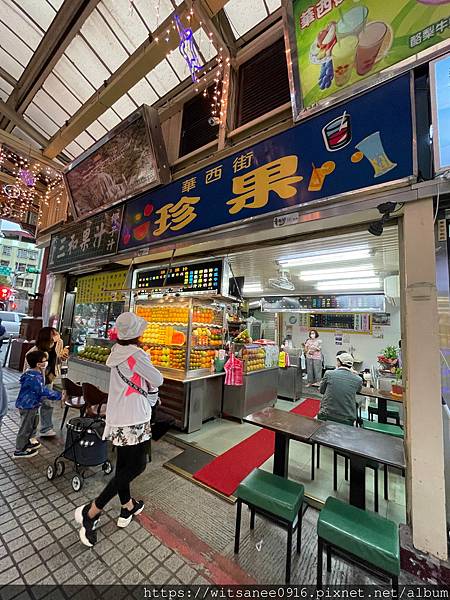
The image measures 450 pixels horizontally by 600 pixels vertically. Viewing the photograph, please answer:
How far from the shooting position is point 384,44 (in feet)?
7.72

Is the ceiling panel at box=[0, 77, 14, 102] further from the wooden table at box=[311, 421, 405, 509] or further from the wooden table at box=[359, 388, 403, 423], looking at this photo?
the wooden table at box=[359, 388, 403, 423]

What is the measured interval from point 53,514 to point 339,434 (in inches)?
118

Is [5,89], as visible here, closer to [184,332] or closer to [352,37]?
[184,332]

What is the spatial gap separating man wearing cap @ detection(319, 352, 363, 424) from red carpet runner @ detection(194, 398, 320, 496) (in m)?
1.14

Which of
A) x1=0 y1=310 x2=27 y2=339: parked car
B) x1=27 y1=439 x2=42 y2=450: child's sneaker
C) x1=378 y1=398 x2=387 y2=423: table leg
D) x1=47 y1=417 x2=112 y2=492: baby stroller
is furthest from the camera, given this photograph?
x1=0 y1=310 x2=27 y2=339: parked car

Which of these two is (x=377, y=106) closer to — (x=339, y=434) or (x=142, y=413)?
(x=339, y=434)

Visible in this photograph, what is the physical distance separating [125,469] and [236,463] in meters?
1.91

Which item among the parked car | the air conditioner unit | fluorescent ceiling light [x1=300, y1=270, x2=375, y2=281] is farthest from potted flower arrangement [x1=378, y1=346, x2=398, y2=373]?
the parked car

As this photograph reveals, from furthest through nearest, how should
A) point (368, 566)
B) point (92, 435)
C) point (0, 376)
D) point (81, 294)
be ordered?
point (81, 294), point (92, 435), point (0, 376), point (368, 566)

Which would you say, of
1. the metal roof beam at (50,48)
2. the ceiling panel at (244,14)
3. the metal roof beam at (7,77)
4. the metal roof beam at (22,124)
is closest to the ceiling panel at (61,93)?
the metal roof beam at (50,48)

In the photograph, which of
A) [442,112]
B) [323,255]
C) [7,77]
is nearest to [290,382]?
[323,255]

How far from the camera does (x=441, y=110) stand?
2.00m

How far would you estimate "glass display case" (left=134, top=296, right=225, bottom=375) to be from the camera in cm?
511

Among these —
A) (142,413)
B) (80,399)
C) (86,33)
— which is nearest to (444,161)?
(142,413)
